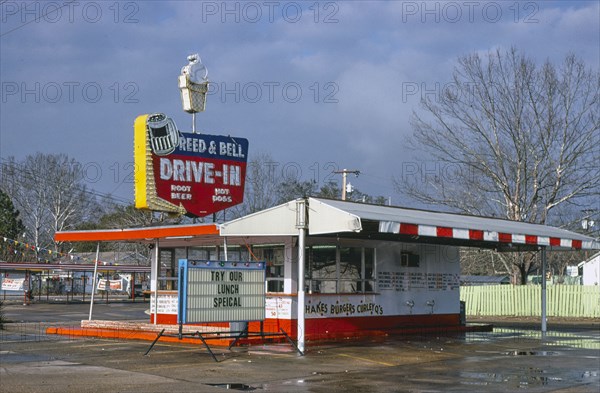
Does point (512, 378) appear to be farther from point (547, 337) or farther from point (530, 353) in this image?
point (547, 337)

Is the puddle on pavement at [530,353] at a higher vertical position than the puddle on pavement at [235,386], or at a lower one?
lower

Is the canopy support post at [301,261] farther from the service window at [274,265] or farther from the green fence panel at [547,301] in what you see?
the green fence panel at [547,301]

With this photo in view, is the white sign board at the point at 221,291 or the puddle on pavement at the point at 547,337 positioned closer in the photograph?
the white sign board at the point at 221,291

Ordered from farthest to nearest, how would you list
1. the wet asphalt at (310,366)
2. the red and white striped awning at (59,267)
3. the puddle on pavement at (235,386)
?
the red and white striped awning at (59,267) → the wet asphalt at (310,366) → the puddle on pavement at (235,386)

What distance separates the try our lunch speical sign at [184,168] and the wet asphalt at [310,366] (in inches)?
173

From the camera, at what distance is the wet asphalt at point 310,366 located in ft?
40.9

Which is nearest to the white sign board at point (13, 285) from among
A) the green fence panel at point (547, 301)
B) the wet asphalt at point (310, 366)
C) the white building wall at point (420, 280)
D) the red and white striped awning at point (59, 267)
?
the red and white striped awning at point (59, 267)

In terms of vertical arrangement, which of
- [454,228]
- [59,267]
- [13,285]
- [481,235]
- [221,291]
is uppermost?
[454,228]

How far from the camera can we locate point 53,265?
155 ft

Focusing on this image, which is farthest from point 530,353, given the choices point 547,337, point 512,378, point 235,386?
point 235,386

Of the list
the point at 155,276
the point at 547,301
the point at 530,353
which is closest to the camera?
the point at 530,353

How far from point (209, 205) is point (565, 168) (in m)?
20.4

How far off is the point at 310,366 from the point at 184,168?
9433mm

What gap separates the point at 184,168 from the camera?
22812 mm
